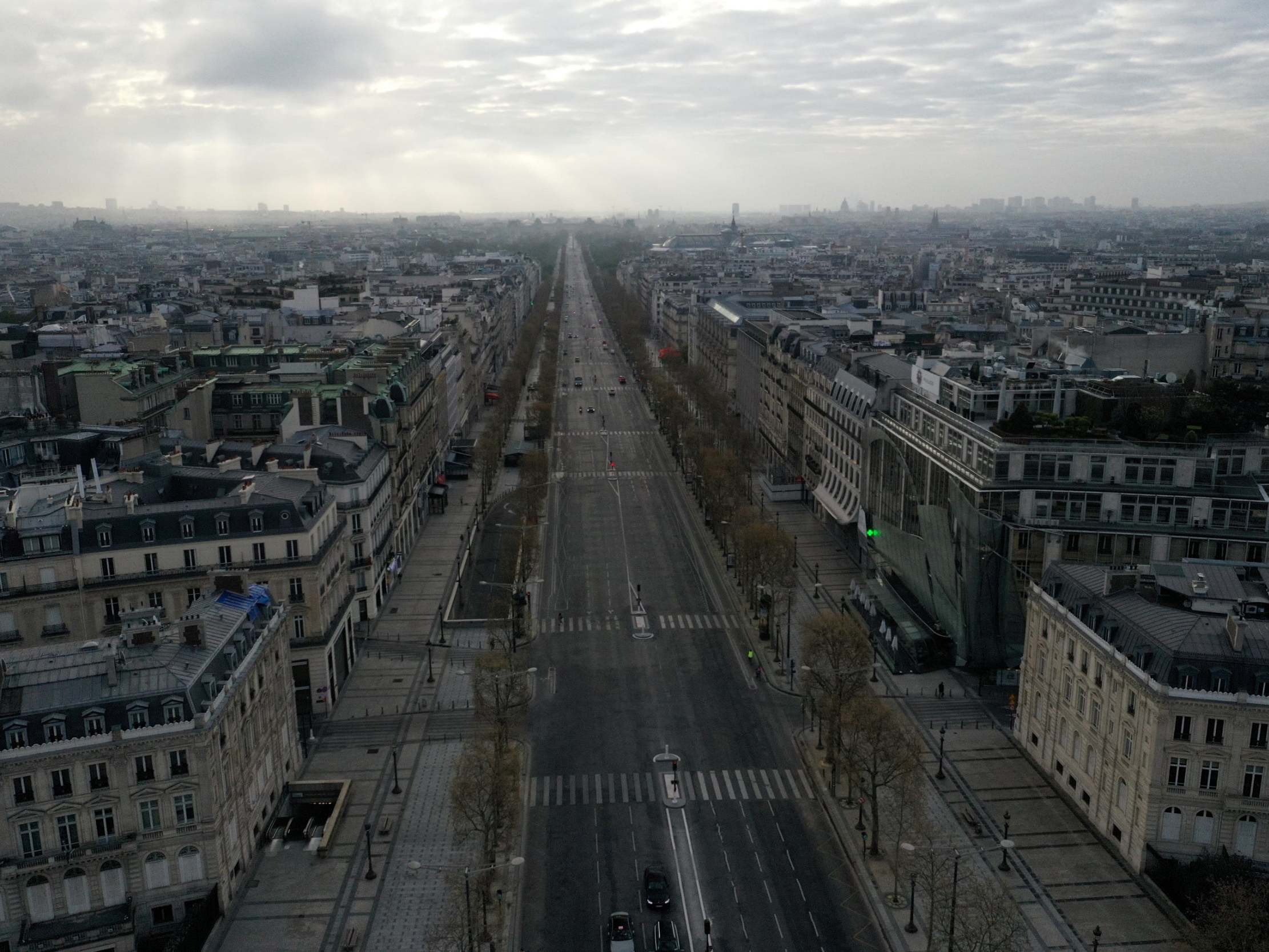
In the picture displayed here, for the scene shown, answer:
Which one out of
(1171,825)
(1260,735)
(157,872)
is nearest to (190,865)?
(157,872)

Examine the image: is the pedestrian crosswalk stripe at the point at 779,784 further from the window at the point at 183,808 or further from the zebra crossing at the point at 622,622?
the window at the point at 183,808

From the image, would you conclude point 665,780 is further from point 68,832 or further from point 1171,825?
point 68,832

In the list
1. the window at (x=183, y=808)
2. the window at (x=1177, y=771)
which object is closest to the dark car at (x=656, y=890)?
the window at (x=183, y=808)

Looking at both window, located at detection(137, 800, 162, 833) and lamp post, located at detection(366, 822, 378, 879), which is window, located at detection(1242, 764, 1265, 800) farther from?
window, located at detection(137, 800, 162, 833)

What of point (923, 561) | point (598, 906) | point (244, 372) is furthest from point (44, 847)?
point (244, 372)

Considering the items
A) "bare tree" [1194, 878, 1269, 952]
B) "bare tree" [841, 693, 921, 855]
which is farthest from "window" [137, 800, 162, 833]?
"bare tree" [1194, 878, 1269, 952]

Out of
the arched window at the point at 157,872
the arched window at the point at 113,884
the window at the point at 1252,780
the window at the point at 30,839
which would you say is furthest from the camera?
the window at the point at 1252,780
